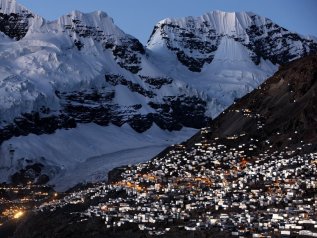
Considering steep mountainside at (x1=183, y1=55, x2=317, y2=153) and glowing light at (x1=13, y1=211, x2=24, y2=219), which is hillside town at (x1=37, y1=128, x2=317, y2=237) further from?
glowing light at (x1=13, y1=211, x2=24, y2=219)

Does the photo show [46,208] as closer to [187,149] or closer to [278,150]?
[187,149]

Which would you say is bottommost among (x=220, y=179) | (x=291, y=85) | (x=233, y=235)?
(x=233, y=235)

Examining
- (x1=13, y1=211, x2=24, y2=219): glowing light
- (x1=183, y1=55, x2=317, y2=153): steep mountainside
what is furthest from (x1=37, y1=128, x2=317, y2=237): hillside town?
(x1=13, y1=211, x2=24, y2=219): glowing light

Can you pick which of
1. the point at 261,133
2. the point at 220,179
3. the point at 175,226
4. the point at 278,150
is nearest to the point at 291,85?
the point at 261,133

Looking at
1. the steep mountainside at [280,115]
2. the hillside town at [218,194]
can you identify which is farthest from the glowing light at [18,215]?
the steep mountainside at [280,115]

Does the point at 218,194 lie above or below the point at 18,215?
above

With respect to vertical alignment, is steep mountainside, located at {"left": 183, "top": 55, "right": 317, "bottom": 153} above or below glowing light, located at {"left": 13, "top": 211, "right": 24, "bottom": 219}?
above

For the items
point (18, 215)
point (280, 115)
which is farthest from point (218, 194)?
point (18, 215)

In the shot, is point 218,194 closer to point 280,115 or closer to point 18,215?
point 280,115
